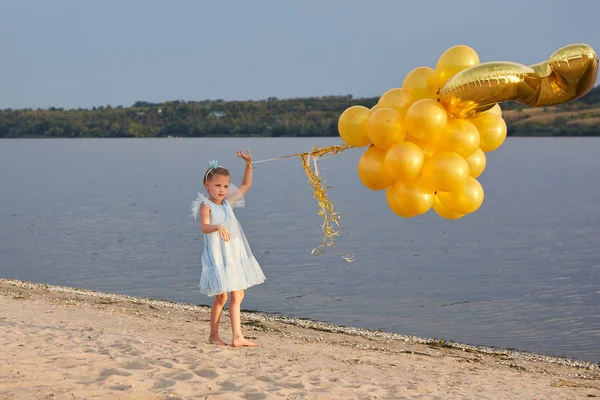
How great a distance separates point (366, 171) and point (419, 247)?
16.9m

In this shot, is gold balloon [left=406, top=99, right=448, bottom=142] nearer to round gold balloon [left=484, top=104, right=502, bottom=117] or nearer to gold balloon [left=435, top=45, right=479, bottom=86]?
gold balloon [left=435, top=45, right=479, bottom=86]

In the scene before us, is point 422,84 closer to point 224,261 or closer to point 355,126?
point 355,126

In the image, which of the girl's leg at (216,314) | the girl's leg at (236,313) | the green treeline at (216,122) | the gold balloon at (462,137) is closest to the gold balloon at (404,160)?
the gold balloon at (462,137)

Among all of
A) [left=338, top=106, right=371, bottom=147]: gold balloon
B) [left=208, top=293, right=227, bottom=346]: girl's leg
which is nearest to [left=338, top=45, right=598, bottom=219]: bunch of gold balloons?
[left=338, top=106, right=371, bottom=147]: gold balloon

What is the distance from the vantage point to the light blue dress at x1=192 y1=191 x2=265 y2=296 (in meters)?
7.60

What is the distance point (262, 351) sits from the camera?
8164 mm

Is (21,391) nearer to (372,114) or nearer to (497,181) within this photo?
(372,114)

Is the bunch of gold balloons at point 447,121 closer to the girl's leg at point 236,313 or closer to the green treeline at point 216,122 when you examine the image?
the girl's leg at point 236,313

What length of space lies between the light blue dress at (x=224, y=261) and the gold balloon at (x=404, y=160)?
168cm

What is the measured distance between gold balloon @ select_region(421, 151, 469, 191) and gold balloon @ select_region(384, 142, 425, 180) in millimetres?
101

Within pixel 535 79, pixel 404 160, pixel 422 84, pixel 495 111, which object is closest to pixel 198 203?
pixel 404 160

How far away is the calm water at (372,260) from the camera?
46.0ft

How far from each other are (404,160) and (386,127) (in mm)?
358

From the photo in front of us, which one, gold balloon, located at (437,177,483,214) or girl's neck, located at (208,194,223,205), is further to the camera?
girl's neck, located at (208,194,223,205)
